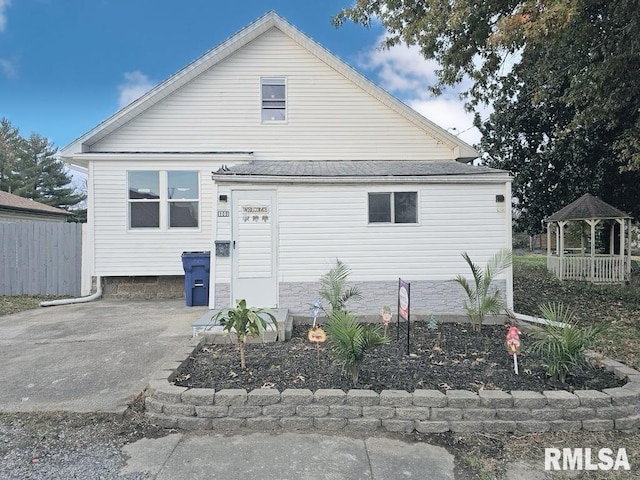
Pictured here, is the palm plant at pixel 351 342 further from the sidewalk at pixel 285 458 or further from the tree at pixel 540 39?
the tree at pixel 540 39

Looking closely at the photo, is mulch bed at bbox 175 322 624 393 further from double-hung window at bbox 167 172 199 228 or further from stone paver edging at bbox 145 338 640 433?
double-hung window at bbox 167 172 199 228

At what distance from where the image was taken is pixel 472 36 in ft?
27.7

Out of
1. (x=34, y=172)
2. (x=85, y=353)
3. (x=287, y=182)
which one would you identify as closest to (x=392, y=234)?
(x=287, y=182)

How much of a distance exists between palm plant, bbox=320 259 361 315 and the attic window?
498 centimetres

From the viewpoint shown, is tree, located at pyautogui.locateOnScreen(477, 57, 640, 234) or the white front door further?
tree, located at pyautogui.locateOnScreen(477, 57, 640, 234)

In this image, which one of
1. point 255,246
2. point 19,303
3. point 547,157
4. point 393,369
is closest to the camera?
point 393,369

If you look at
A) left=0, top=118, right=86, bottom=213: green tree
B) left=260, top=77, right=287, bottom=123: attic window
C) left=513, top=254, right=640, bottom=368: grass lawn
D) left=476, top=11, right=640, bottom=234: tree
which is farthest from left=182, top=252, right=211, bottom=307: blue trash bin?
left=0, top=118, right=86, bottom=213: green tree

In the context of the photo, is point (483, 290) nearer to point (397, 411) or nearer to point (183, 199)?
point (397, 411)

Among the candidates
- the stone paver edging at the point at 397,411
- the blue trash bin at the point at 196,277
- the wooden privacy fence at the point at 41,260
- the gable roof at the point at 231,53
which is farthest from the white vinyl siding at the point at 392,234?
the wooden privacy fence at the point at 41,260

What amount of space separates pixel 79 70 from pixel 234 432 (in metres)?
16.6

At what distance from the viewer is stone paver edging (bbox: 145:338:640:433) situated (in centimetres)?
332

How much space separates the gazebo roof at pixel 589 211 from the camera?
1351cm

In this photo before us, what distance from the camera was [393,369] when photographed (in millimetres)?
4211

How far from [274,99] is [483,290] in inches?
278
